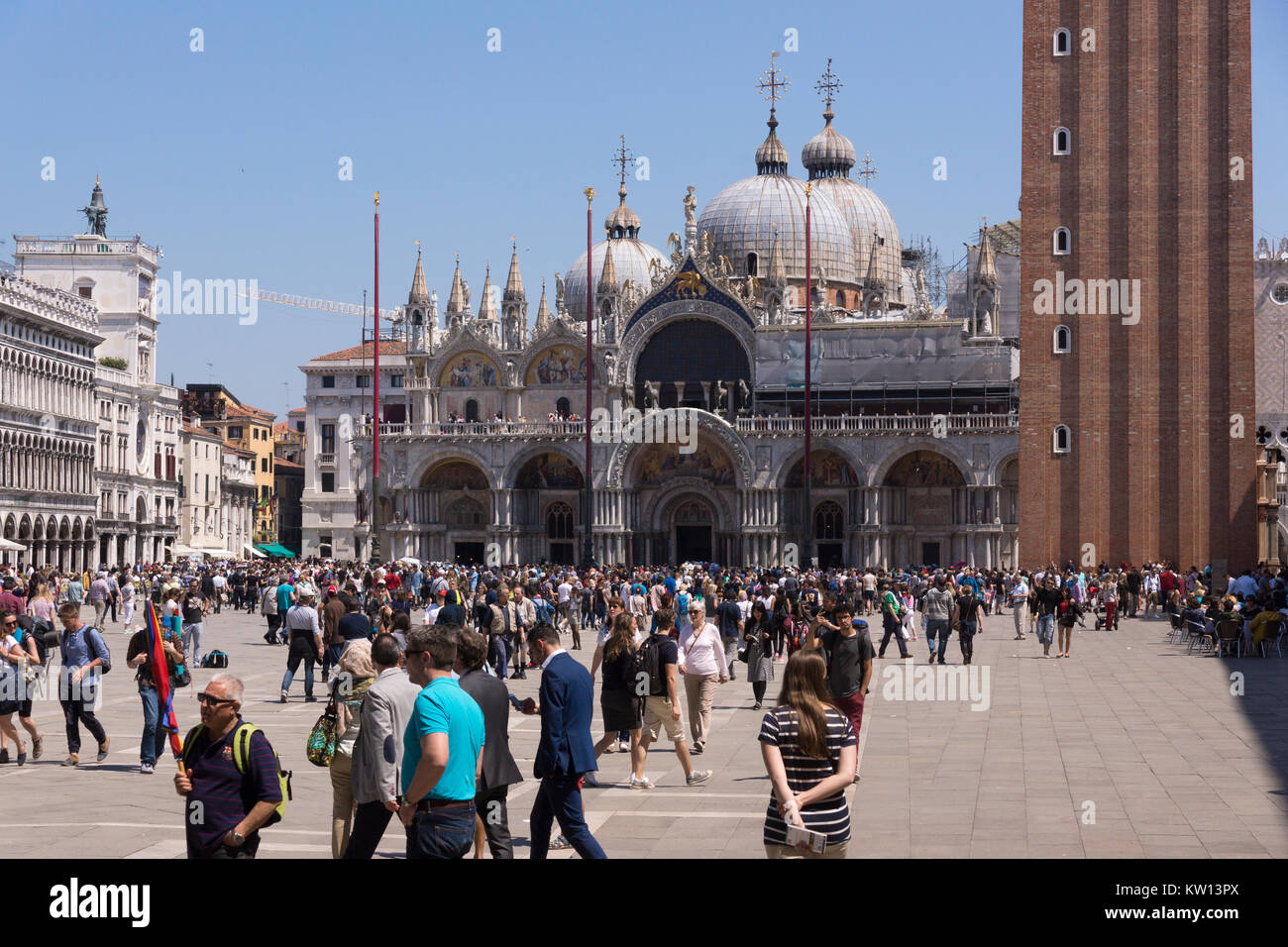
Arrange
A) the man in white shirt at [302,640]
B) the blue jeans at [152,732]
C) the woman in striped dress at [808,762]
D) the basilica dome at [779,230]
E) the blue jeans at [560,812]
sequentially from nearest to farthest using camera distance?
the woman in striped dress at [808,762], the blue jeans at [560,812], the blue jeans at [152,732], the man in white shirt at [302,640], the basilica dome at [779,230]

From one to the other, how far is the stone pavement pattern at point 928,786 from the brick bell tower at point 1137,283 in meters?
25.2

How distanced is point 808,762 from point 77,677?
976cm

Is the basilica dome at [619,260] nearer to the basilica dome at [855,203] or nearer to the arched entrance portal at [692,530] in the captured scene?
the basilica dome at [855,203]

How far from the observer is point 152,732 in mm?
14688

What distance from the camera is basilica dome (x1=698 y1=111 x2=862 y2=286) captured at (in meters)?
76.2

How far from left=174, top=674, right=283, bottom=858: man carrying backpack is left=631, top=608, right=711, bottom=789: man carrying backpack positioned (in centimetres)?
645

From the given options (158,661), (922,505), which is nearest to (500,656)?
(158,661)

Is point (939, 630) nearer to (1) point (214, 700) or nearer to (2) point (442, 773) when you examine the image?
(2) point (442, 773)

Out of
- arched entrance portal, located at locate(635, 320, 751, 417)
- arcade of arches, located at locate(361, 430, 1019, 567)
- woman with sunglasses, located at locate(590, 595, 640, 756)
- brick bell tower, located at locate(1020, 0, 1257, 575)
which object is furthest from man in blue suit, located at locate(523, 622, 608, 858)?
arched entrance portal, located at locate(635, 320, 751, 417)

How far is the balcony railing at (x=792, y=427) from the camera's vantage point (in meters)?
60.1

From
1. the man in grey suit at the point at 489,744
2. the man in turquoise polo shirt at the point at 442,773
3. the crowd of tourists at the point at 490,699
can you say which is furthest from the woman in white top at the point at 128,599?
the man in turquoise polo shirt at the point at 442,773

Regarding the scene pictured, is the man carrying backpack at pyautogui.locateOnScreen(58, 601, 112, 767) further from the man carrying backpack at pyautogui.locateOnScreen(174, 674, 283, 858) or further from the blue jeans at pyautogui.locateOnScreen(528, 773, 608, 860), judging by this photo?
the man carrying backpack at pyautogui.locateOnScreen(174, 674, 283, 858)
